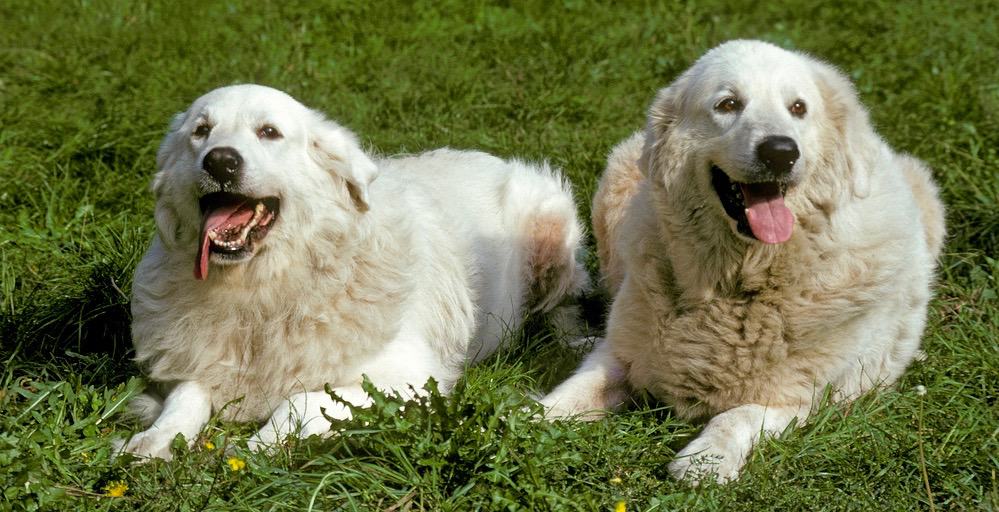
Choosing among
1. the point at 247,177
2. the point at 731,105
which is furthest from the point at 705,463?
the point at 247,177

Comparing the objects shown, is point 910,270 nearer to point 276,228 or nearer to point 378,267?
point 378,267

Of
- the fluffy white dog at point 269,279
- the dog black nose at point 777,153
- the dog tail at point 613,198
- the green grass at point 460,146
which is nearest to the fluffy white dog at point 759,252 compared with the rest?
the dog black nose at point 777,153

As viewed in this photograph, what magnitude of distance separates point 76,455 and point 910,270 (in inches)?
127

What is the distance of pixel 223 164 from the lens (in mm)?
3828

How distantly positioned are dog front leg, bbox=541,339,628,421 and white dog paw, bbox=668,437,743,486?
0.50 m

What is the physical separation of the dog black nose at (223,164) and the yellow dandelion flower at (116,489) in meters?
1.06

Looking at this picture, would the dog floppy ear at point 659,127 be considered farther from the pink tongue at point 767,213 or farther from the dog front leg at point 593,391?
the dog front leg at point 593,391

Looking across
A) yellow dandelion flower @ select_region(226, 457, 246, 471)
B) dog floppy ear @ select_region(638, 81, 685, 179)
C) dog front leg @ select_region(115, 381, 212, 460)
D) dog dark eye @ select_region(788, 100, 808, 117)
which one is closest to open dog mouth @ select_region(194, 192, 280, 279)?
dog front leg @ select_region(115, 381, 212, 460)

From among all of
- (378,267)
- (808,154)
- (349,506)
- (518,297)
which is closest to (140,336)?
(378,267)

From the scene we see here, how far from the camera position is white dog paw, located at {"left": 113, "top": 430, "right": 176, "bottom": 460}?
3803mm

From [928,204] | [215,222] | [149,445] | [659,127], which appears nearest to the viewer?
[149,445]

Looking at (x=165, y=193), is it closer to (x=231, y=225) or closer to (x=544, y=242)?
(x=231, y=225)

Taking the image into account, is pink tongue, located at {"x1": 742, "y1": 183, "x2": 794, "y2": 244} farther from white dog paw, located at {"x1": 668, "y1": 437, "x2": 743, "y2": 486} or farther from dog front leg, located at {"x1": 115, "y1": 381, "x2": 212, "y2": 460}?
dog front leg, located at {"x1": 115, "y1": 381, "x2": 212, "y2": 460}

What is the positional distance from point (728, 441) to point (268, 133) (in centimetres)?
201
